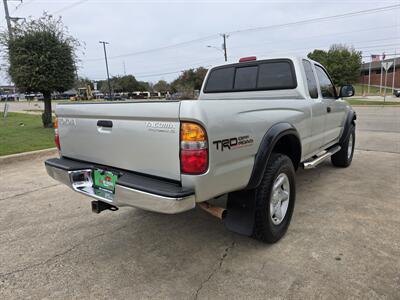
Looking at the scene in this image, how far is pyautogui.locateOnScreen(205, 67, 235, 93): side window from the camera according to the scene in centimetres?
462

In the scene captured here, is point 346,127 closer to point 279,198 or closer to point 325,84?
point 325,84

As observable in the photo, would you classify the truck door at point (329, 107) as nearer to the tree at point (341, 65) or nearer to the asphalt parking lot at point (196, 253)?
the asphalt parking lot at point (196, 253)

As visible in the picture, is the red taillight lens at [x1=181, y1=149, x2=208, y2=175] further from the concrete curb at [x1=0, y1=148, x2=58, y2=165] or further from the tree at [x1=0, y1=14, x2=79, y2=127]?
the tree at [x1=0, y1=14, x2=79, y2=127]

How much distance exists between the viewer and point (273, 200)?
3109 millimetres

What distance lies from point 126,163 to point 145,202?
0.49 meters

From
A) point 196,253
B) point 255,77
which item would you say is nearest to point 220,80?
point 255,77

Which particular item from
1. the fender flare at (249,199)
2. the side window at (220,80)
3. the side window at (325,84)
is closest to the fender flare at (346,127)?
the side window at (325,84)

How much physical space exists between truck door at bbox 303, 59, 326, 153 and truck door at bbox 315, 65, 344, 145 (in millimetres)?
167

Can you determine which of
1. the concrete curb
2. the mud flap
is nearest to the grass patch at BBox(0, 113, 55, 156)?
the concrete curb

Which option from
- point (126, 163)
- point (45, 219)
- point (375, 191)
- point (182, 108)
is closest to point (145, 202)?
point (126, 163)

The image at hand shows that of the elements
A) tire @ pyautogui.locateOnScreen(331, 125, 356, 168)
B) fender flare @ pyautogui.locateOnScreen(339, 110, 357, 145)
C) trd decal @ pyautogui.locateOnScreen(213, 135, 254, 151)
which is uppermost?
trd decal @ pyautogui.locateOnScreen(213, 135, 254, 151)

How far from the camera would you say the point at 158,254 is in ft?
10.0

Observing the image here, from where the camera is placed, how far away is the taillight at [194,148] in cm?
217

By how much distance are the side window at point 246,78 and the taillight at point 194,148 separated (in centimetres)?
237
